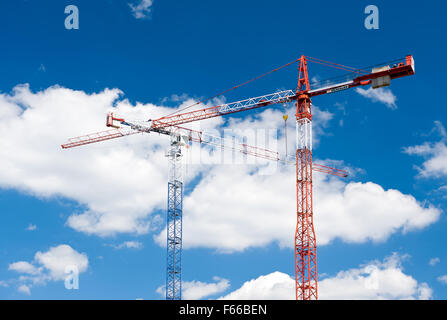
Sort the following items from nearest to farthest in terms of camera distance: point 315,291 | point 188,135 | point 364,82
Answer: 1. point 315,291
2. point 364,82
3. point 188,135

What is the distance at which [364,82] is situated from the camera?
123m

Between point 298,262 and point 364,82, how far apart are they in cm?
4084

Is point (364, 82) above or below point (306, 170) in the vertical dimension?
above
